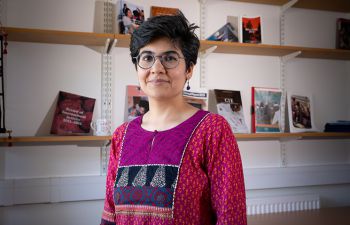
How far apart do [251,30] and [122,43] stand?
92 centimetres

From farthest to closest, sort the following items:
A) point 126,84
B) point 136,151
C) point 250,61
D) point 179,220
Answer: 1. point 250,61
2. point 126,84
3. point 136,151
4. point 179,220

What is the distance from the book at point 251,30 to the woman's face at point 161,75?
1477 millimetres

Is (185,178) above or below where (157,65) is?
below

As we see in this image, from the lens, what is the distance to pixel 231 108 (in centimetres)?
245

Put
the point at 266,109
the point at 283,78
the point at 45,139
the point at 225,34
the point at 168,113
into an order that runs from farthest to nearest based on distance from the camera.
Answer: the point at 283,78 < the point at 266,109 < the point at 225,34 < the point at 45,139 < the point at 168,113

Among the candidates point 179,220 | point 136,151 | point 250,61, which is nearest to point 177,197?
point 179,220

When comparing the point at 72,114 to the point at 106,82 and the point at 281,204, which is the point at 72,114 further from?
the point at 281,204

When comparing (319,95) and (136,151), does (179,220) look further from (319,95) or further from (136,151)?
(319,95)

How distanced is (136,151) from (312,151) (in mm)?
2006

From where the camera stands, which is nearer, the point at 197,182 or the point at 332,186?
the point at 197,182

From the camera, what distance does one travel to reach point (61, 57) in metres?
2.18

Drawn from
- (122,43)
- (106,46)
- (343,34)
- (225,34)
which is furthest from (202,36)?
(343,34)

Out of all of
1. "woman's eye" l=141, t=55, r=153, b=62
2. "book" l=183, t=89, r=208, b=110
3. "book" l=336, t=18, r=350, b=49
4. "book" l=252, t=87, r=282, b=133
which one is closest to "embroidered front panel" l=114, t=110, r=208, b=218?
"woman's eye" l=141, t=55, r=153, b=62

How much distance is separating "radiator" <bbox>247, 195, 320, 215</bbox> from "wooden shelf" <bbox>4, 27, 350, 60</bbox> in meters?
1.04
